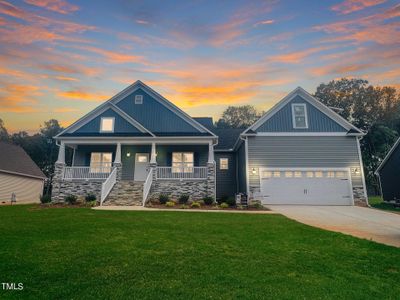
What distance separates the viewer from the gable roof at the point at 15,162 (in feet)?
67.3

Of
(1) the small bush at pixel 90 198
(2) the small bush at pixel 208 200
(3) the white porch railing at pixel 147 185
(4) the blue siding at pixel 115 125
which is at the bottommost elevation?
(2) the small bush at pixel 208 200

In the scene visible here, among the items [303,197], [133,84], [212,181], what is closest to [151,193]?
[212,181]

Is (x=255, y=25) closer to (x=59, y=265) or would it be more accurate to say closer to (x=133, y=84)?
(x=133, y=84)

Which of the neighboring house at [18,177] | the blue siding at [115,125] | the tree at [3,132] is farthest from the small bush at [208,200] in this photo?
the tree at [3,132]

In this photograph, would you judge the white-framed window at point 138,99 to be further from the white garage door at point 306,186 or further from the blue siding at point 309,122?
the white garage door at point 306,186

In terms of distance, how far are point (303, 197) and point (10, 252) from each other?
50.6ft

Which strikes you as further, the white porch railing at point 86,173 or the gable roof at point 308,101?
the gable roof at point 308,101

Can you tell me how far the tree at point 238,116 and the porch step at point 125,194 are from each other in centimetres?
3171

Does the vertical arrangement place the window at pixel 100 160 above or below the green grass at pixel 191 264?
above

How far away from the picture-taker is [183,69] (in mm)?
16750

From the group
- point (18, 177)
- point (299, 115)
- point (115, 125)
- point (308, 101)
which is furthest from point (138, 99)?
point (18, 177)

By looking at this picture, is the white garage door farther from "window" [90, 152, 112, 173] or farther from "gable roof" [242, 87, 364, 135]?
"window" [90, 152, 112, 173]

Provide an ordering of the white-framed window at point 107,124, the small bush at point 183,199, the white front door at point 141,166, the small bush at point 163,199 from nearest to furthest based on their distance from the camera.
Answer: the small bush at point 163,199 < the small bush at point 183,199 < the white-framed window at point 107,124 < the white front door at point 141,166

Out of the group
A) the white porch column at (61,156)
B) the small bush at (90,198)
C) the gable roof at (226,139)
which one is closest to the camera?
the small bush at (90,198)
